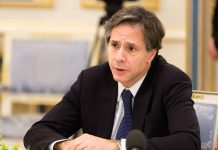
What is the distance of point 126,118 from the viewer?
205 cm

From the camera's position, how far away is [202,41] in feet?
12.2

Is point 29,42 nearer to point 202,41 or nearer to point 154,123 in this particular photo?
point 202,41

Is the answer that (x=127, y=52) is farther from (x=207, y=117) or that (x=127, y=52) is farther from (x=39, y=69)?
(x=39, y=69)

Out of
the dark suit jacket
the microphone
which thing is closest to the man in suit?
the dark suit jacket

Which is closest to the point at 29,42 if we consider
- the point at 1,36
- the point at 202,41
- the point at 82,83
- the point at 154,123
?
the point at 1,36

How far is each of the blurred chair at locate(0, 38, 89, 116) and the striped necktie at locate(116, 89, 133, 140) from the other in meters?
2.40

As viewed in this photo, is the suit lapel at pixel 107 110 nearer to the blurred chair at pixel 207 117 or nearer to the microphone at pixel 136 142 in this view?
the blurred chair at pixel 207 117

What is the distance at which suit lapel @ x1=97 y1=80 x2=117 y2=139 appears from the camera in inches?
81.5

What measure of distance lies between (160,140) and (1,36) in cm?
309

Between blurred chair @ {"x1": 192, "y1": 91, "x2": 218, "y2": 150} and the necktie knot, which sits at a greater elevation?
the necktie knot

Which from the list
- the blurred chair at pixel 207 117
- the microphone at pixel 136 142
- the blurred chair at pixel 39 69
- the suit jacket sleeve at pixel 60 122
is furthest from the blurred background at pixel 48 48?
the microphone at pixel 136 142

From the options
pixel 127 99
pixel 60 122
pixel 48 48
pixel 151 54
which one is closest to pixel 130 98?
pixel 127 99

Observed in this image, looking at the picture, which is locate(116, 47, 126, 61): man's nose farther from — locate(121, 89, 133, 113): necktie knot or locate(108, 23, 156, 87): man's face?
locate(121, 89, 133, 113): necktie knot

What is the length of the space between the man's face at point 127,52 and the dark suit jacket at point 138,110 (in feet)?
0.33
